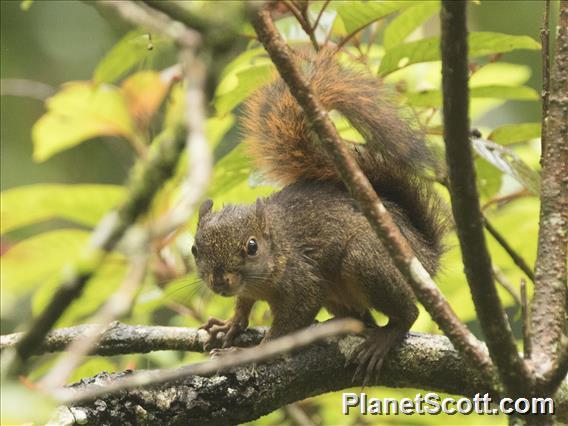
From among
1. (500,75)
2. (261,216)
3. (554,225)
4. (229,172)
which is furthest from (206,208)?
(554,225)

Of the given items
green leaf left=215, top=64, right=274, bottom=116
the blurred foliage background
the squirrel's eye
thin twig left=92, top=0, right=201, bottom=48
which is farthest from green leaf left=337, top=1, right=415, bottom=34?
thin twig left=92, top=0, right=201, bottom=48

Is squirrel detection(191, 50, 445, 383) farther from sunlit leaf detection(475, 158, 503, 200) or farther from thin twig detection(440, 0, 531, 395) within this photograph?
thin twig detection(440, 0, 531, 395)

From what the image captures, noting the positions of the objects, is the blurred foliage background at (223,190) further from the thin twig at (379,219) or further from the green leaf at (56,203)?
the thin twig at (379,219)

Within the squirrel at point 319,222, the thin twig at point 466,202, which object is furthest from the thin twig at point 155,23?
the squirrel at point 319,222

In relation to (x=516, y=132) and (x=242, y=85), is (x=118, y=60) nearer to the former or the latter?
(x=242, y=85)

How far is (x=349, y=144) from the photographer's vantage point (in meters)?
2.58

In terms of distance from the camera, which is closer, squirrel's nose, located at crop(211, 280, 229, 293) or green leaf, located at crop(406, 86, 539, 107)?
green leaf, located at crop(406, 86, 539, 107)

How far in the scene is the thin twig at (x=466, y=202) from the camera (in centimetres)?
123

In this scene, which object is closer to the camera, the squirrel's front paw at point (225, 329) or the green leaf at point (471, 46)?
the green leaf at point (471, 46)

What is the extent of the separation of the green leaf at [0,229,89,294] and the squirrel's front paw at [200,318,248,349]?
471 mm

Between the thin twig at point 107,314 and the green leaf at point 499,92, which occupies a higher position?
the green leaf at point 499,92

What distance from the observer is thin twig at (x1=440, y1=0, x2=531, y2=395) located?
4.04 ft

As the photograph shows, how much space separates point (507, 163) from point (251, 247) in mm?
904

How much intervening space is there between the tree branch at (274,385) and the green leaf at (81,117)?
1.08 metres
